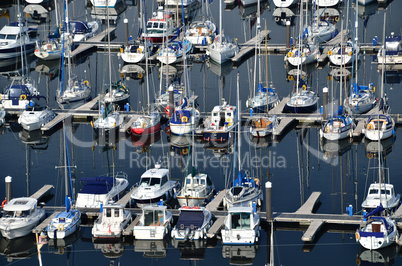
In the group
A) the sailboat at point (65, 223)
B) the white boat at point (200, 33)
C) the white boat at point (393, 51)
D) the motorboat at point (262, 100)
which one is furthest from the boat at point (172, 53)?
the sailboat at point (65, 223)

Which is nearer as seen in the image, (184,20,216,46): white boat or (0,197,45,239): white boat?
(0,197,45,239): white boat

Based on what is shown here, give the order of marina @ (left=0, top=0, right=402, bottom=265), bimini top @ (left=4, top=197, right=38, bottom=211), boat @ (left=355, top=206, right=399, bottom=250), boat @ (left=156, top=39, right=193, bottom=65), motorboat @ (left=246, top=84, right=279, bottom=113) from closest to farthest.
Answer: boat @ (left=355, top=206, right=399, bottom=250)
marina @ (left=0, top=0, right=402, bottom=265)
bimini top @ (left=4, top=197, right=38, bottom=211)
motorboat @ (left=246, top=84, right=279, bottom=113)
boat @ (left=156, top=39, right=193, bottom=65)

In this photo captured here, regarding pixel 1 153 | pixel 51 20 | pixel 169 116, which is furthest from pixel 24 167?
pixel 51 20

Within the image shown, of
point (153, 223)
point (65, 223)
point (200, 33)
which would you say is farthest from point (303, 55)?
point (65, 223)

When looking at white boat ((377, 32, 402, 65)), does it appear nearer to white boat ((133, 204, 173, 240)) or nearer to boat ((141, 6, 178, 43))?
boat ((141, 6, 178, 43))

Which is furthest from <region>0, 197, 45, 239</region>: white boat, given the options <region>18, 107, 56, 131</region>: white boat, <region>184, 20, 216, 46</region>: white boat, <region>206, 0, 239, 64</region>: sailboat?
<region>184, 20, 216, 46</region>: white boat

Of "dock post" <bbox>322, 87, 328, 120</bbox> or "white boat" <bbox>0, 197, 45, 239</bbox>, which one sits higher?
"dock post" <bbox>322, 87, 328, 120</bbox>

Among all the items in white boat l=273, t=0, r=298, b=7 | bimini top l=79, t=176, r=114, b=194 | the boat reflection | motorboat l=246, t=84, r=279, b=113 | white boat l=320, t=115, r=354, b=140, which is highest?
white boat l=273, t=0, r=298, b=7

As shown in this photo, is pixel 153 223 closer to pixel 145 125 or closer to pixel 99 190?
pixel 99 190
